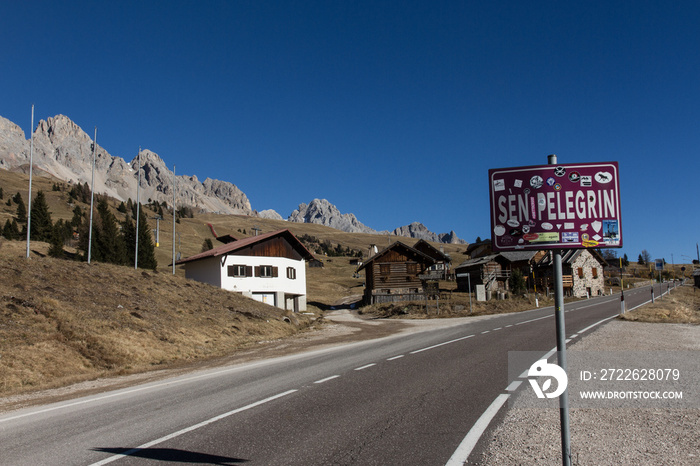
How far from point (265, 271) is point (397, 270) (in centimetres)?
1919

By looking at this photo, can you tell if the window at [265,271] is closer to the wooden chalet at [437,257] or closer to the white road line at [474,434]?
the wooden chalet at [437,257]

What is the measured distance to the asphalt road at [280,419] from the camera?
6.02 metres

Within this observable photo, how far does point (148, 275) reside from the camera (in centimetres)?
3186

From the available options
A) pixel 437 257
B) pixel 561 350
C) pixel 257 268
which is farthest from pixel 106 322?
pixel 437 257

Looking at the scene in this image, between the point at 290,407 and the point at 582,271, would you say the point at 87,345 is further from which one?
the point at 582,271

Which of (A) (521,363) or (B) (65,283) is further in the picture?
(B) (65,283)

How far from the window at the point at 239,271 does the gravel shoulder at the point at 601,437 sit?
39375 mm

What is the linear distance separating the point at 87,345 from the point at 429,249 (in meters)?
56.6

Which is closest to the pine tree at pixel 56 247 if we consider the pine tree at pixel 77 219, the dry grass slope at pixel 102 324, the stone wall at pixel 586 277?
the pine tree at pixel 77 219

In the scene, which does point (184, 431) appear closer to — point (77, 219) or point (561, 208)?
point (561, 208)

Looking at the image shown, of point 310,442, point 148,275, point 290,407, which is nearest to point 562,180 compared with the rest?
point 310,442

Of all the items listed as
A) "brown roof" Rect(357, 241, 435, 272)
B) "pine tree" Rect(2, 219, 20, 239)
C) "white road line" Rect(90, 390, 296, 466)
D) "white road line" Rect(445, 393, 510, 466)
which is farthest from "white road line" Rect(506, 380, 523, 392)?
"pine tree" Rect(2, 219, 20, 239)

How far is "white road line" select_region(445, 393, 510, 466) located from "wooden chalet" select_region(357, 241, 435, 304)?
51848 mm

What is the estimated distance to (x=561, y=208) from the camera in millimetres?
4551
